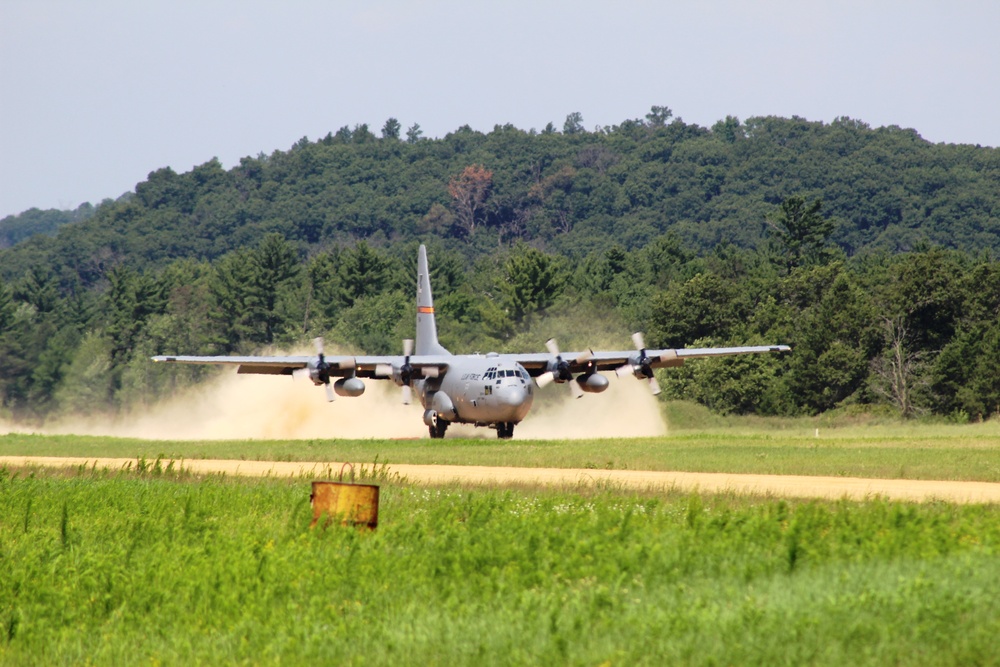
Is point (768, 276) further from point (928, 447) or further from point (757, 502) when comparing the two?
point (757, 502)

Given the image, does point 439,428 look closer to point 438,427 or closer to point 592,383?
point 438,427

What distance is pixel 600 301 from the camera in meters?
95.4

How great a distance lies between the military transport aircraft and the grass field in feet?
76.8

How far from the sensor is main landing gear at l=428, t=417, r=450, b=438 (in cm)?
4941

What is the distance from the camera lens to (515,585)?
1481 cm

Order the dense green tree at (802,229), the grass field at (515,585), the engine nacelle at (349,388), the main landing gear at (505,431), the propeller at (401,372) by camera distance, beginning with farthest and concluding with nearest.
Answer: the dense green tree at (802,229) → the propeller at (401,372) → the main landing gear at (505,431) → the engine nacelle at (349,388) → the grass field at (515,585)

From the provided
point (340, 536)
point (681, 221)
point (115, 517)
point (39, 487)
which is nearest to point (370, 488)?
point (340, 536)

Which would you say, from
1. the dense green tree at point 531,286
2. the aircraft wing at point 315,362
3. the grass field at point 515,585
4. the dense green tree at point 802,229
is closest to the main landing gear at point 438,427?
the aircraft wing at point 315,362

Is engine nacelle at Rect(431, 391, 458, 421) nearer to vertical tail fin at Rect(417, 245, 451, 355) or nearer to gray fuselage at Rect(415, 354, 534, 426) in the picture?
gray fuselage at Rect(415, 354, 534, 426)

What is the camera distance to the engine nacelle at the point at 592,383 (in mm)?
47219

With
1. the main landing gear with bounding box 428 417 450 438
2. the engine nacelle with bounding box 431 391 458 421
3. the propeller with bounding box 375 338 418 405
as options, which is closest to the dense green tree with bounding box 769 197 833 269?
the main landing gear with bounding box 428 417 450 438

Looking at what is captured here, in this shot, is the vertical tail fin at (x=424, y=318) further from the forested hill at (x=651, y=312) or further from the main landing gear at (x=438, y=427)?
the forested hill at (x=651, y=312)

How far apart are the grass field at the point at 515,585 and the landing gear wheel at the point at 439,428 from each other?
27869 mm

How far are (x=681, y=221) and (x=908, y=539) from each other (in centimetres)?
17746
